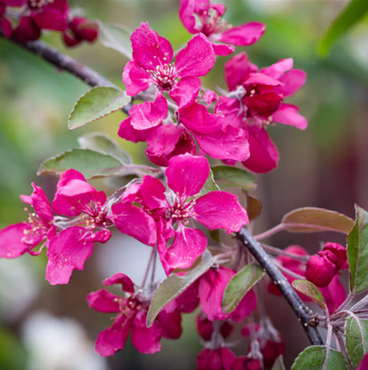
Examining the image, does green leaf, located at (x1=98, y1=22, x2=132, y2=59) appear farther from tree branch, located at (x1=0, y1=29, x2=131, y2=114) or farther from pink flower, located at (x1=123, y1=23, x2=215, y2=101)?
pink flower, located at (x1=123, y1=23, x2=215, y2=101)

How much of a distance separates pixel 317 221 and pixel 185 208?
1.03 ft

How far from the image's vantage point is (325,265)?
0.62 metres

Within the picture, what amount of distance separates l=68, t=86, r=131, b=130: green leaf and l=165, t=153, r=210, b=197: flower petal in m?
0.15

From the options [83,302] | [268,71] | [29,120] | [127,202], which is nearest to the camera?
[127,202]

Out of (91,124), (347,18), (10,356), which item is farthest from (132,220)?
(91,124)

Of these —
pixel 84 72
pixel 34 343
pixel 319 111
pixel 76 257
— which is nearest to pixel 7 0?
pixel 84 72

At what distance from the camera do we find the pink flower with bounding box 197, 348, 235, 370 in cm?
75

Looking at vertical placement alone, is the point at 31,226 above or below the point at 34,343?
above

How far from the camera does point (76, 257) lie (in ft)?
1.91

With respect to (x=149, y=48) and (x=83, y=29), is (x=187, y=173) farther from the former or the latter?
(x=83, y=29)

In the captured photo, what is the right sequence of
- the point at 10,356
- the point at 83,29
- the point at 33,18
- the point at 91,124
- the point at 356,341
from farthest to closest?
the point at 91,124, the point at 10,356, the point at 83,29, the point at 33,18, the point at 356,341

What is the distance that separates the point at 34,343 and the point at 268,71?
1676 millimetres

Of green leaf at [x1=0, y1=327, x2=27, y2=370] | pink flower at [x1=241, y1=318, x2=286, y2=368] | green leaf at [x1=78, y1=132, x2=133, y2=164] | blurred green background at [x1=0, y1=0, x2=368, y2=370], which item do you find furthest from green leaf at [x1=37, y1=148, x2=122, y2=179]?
green leaf at [x1=0, y1=327, x2=27, y2=370]

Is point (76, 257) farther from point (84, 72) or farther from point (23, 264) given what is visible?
point (23, 264)
